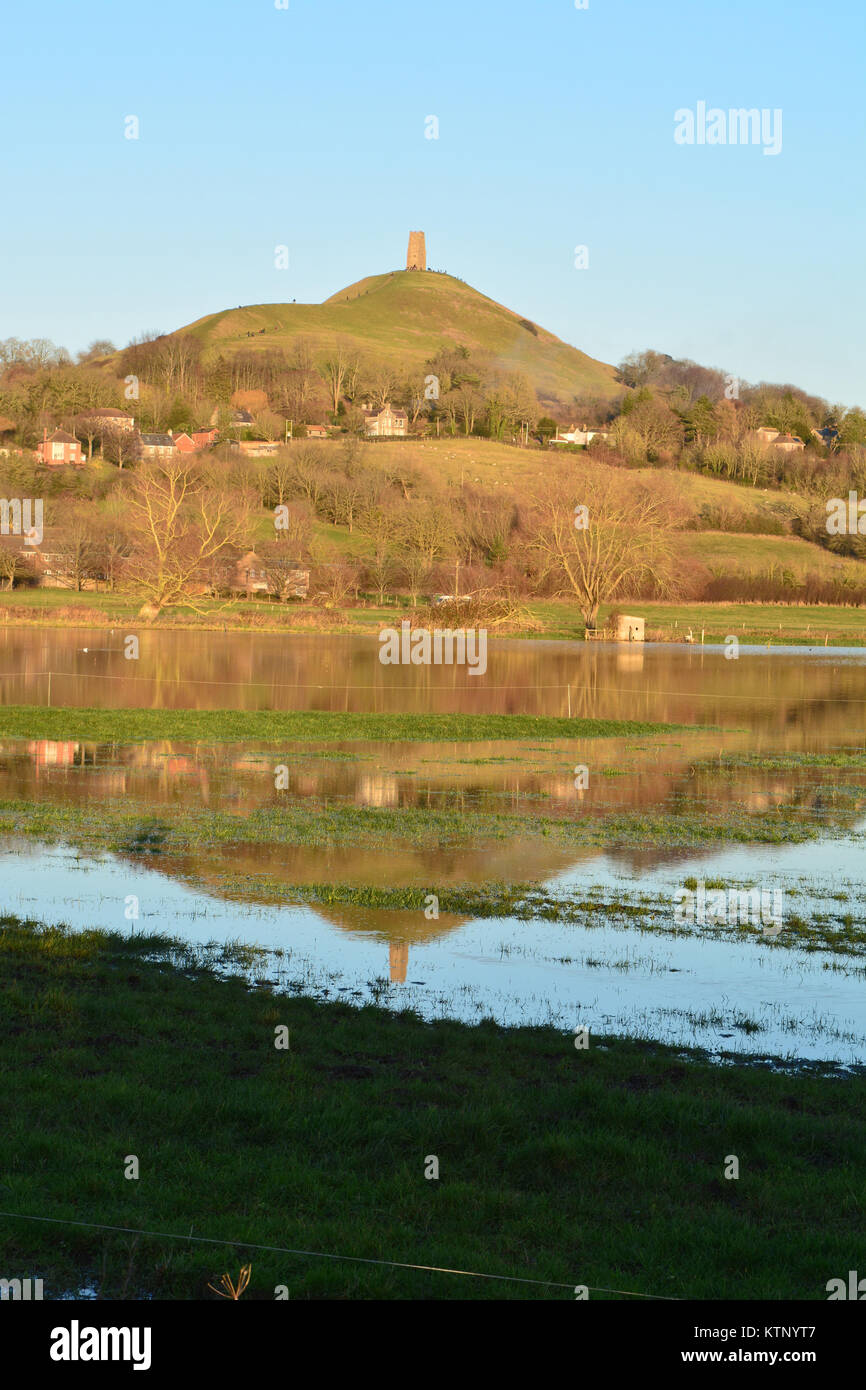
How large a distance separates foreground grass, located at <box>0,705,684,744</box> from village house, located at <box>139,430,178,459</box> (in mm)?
106885

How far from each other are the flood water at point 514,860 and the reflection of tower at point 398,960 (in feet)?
0.10

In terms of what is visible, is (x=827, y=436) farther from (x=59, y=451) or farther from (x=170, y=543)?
(x=170, y=543)

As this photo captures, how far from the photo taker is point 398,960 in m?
12.7

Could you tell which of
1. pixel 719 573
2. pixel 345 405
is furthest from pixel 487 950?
pixel 345 405

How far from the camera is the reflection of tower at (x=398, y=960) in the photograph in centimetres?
1207

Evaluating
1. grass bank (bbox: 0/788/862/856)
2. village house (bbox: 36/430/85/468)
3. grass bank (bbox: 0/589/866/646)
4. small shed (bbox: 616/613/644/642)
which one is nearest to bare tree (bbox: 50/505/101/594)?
grass bank (bbox: 0/589/866/646)

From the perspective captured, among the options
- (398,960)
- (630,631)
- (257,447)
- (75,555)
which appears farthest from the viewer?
(257,447)

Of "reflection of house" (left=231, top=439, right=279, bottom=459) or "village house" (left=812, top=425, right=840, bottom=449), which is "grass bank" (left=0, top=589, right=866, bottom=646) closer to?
"reflection of house" (left=231, top=439, right=279, bottom=459)

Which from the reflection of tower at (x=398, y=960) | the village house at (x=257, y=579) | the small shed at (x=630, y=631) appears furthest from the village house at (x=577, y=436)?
the reflection of tower at (x=398, y=960)

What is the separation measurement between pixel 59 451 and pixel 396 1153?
141540 mm

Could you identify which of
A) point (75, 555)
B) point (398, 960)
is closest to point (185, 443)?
point (75, 555)

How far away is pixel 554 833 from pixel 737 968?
7142mm
